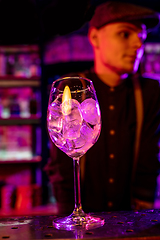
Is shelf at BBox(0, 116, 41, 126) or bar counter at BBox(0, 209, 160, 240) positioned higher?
shelf at BBox(0, 116, 41, 126)

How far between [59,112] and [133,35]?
864mm

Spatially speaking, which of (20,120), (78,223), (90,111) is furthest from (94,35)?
(20,120)

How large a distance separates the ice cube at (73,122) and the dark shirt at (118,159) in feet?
2.16

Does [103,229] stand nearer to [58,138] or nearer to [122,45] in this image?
[58,138]

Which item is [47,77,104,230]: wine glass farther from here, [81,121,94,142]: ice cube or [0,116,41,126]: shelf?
[0,116,41,126]: shelf

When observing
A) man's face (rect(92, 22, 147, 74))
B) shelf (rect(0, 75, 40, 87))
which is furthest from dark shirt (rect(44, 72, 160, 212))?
shelf (rect(0, 75, 40, 87))

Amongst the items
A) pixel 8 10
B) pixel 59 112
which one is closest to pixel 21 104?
pixel 8 10

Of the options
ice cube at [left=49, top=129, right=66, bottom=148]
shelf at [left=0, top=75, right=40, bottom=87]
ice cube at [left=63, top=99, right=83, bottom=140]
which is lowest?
ice cube at [left=49, top=129, right=66, bottom=148]

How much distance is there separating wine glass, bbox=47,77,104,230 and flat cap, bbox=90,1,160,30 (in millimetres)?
715

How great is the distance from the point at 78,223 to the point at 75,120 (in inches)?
8.1

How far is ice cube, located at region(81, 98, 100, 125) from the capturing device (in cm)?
58

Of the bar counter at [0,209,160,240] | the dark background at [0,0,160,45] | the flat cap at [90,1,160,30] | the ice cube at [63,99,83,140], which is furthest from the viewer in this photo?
the flat cap at [90,1,160,30]

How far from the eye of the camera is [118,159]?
128 centimetres

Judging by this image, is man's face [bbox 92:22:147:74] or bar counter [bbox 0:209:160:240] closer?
bar counter [bbox 0:209:160:240]
